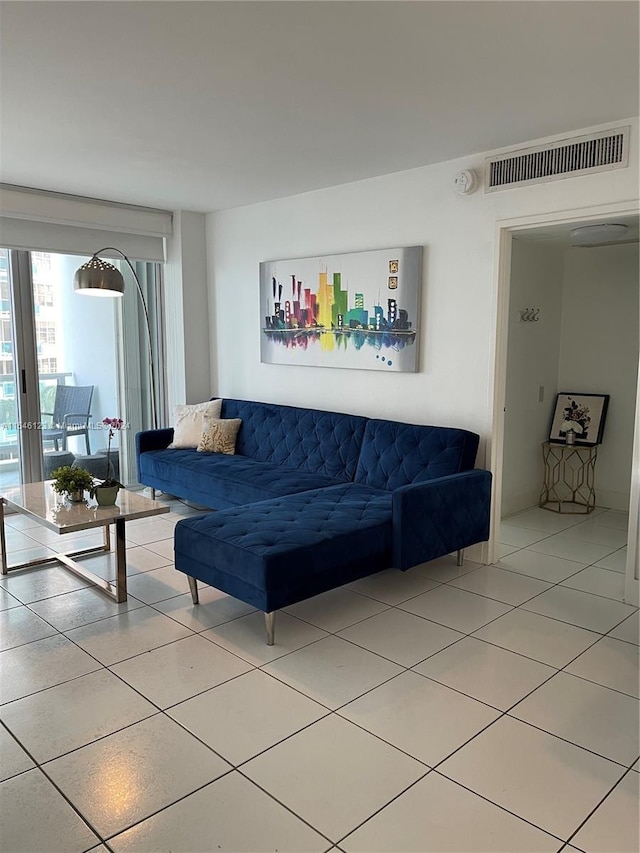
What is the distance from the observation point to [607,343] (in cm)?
523

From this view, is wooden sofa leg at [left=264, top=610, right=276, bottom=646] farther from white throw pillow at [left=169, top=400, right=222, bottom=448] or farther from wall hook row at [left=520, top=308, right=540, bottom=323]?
wall hook row at [left=520, top=308, right=540, bottom=323]

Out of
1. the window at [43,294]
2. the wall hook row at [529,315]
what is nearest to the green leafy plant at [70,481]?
the window at [43,294]

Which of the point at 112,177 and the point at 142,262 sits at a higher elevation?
the point at 112,177

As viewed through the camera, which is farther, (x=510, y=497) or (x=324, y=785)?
(x=510, y=497)

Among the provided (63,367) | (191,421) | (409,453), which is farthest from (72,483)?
(63,367)

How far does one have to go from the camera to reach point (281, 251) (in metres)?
5.29

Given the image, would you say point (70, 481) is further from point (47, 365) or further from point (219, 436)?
point (47, 365)

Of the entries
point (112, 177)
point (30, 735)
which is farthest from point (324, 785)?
point (112, 177)

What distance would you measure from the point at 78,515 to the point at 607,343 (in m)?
4.18

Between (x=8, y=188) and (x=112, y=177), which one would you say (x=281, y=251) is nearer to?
(x=112, y=177)

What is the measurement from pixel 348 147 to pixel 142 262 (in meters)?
2.84

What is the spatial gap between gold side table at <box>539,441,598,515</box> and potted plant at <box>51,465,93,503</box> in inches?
145

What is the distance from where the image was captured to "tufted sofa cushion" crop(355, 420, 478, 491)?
3914 mm

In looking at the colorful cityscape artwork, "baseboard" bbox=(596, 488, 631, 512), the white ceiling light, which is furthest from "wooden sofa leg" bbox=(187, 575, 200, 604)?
"baseboard" bbox=(596, 488, 631, 512)
